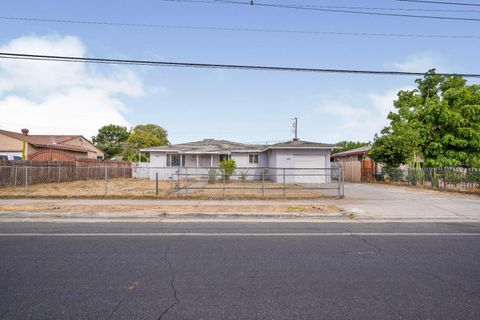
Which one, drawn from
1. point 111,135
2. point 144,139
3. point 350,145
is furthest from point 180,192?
point 111,135

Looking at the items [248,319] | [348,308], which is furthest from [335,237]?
[248,319]

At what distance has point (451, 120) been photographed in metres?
25.4

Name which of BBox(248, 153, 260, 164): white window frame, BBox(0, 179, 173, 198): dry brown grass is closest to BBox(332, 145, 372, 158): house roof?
BBox(248, 153, 260, 164): white window frame

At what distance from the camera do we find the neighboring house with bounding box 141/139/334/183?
26703 mm

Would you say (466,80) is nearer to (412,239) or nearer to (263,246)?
(412,239)

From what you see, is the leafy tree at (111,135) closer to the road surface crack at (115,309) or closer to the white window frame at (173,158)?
the white window frame at (173,158)

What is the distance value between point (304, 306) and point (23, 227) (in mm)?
7827

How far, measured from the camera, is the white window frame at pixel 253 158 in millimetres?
32125

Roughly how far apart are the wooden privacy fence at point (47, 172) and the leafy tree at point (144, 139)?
26323mm

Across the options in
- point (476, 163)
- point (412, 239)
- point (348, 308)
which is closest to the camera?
point (348, 308)

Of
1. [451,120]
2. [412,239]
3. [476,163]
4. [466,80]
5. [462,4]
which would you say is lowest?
[412,239]

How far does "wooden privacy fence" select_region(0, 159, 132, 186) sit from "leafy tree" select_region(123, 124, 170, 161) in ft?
86.4

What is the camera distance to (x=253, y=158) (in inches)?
1270

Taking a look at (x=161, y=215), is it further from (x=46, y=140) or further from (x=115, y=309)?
(x=46, y=140)
